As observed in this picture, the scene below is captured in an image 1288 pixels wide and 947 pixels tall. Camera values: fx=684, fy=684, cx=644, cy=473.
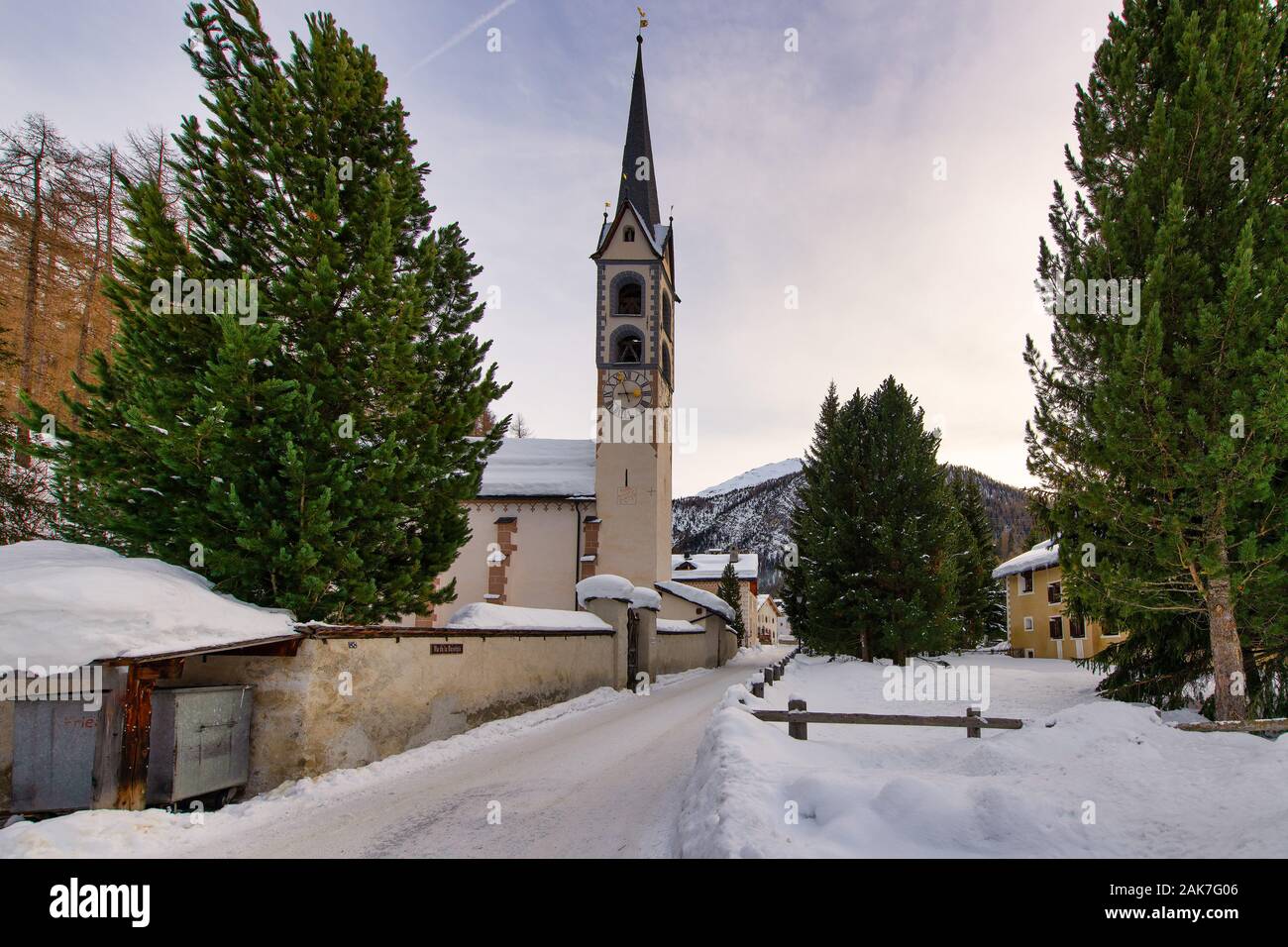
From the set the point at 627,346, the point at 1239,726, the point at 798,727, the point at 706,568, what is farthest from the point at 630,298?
the point at 706,568

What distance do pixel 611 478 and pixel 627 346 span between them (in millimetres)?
6840

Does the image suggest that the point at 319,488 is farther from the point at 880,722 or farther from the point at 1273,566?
the point at 1273,566

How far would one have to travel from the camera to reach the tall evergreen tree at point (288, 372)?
10867 millimetres

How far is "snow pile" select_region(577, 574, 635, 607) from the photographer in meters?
21.3

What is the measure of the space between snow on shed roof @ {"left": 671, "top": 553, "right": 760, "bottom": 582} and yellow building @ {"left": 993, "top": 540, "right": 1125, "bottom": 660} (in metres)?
29.4

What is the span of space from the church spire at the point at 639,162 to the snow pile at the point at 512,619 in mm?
24169

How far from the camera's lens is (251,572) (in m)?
10.8

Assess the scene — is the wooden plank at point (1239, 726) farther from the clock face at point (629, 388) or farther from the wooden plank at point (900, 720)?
the clock face at point (629, 388)

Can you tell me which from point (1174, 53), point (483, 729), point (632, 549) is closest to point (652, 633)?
point (632, 549)

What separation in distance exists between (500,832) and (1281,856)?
19.8ft

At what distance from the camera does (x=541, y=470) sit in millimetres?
35344

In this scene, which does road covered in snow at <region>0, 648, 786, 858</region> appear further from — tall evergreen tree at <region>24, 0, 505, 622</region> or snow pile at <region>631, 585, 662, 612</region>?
snow pile at <region>631, 585, 662, 612</region>

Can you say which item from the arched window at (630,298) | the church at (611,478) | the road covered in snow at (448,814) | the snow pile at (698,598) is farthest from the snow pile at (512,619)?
the arched window at (630,298)

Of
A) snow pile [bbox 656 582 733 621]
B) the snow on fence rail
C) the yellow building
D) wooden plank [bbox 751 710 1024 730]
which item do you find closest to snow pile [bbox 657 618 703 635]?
snow pile [bbox 656 582 733 621]
